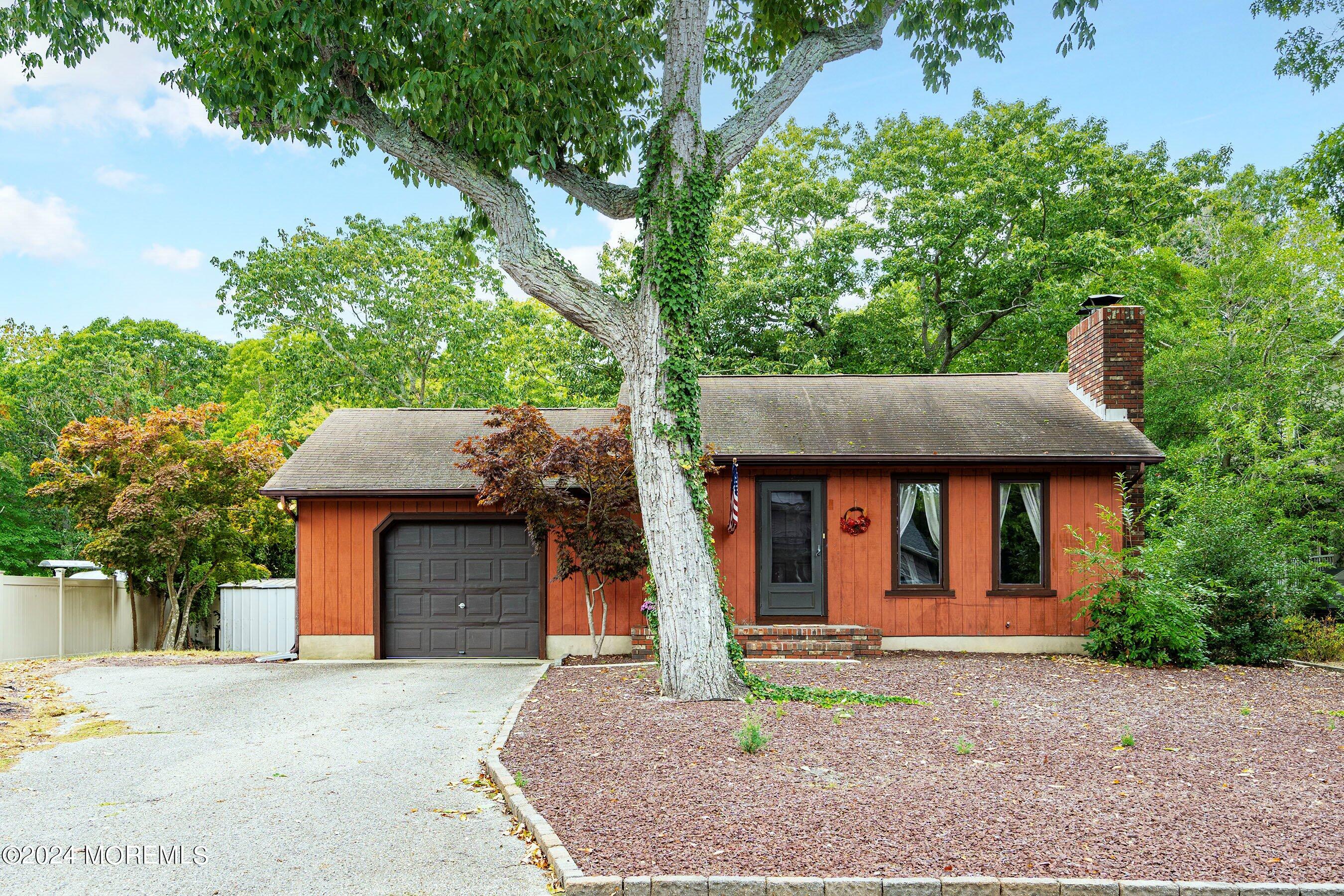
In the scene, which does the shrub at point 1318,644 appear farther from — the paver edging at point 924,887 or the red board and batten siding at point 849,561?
the paver edging at point 924,887

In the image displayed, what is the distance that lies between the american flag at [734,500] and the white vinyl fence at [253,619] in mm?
11377

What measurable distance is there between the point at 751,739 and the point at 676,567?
2.40m

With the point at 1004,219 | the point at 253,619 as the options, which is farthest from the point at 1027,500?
the point at 253,619

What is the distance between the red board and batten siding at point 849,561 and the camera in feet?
38.1

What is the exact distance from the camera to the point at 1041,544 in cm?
1173

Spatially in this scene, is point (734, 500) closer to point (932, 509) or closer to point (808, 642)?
point (808, 642)

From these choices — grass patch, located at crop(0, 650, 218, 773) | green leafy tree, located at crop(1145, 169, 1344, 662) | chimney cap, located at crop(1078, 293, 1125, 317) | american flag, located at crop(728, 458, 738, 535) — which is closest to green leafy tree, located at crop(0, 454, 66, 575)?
grass patch, located at crop(0, 650, 218, 773)

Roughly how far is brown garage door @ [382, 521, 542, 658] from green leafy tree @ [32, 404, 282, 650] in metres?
4.41

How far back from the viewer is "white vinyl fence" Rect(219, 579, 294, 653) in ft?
58.7

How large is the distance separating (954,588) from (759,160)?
51.6ft

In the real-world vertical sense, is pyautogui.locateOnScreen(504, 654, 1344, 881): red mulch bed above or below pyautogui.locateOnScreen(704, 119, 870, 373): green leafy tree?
below

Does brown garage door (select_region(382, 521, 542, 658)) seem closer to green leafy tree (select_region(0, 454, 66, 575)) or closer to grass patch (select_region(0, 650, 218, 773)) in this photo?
grass patch (select_region(0, 650, 218, 773))

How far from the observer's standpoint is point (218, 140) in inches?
917

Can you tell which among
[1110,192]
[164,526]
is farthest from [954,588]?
[1110,192]
